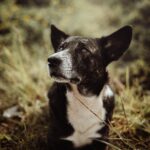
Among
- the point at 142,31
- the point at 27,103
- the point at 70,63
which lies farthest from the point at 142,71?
the point at 70,63

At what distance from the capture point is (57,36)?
12.0ft

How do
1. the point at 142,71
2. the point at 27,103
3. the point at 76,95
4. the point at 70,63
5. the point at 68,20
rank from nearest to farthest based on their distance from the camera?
1. the point at 70,63
2. the point at 76,95
3. the point at 27,103
4. the point at 142,71
5. the point at 68,20

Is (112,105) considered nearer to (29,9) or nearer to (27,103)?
(27,103)

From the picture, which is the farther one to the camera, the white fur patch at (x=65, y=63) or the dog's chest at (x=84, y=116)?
the dog's chest at (x=84, y=116)

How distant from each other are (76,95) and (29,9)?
4800 mm

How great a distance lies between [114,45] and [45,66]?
7.90 ft

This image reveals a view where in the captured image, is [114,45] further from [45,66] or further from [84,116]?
[45,66]

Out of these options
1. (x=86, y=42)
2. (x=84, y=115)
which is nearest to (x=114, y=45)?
(x=86, y=42)

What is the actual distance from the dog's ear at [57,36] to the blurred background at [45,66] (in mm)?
803

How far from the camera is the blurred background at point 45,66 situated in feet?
12.4

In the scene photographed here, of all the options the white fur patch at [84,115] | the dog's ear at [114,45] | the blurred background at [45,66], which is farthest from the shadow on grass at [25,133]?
the dog's ear at [114,45]

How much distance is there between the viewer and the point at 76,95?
3.24 metres

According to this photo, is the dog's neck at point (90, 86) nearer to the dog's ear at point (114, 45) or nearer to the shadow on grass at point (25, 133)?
the dog's ear at point (114, 45)

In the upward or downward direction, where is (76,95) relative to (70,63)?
downward
